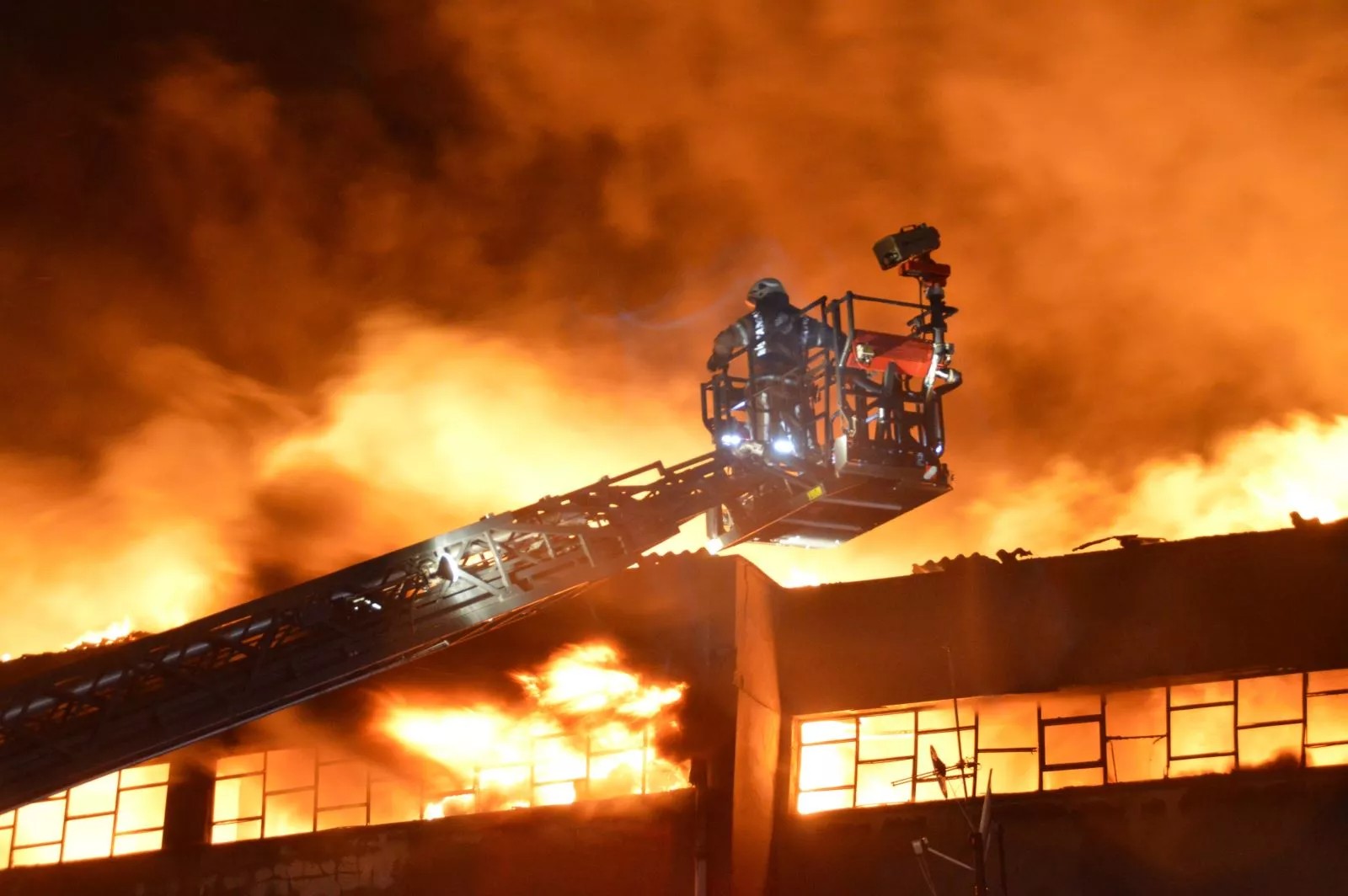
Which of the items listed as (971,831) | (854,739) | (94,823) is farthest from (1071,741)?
(94,823)

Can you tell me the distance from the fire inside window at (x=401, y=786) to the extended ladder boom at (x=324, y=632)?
20.0ft

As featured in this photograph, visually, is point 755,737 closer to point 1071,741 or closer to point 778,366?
point 1071,741

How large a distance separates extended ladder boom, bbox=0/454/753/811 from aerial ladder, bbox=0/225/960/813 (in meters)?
0.01

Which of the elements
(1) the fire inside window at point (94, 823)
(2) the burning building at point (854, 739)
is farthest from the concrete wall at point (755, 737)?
(1) the fire inside window at point (94, 823)

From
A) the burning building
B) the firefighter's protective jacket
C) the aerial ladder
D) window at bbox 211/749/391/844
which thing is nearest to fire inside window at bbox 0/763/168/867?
window at bbox 211/749/391/844

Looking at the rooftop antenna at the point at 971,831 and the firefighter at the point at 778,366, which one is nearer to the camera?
the rooftop antenna at the point at 971,831

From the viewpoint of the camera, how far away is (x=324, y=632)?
36.8ft

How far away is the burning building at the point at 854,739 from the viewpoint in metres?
16.7

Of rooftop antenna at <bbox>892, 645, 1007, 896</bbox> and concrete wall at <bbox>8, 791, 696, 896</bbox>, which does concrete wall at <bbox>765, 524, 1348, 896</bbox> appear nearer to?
rooftop antenna at <bbox>892, 645, 1007, 896</bbox>

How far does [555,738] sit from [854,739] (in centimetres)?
414

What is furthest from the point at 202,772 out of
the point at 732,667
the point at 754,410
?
the point at 754,410

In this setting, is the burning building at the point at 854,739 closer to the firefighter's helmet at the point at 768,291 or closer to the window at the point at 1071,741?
the window at the point at 1071,741

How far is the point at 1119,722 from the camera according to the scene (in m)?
17.4

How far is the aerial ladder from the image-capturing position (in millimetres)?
10430
